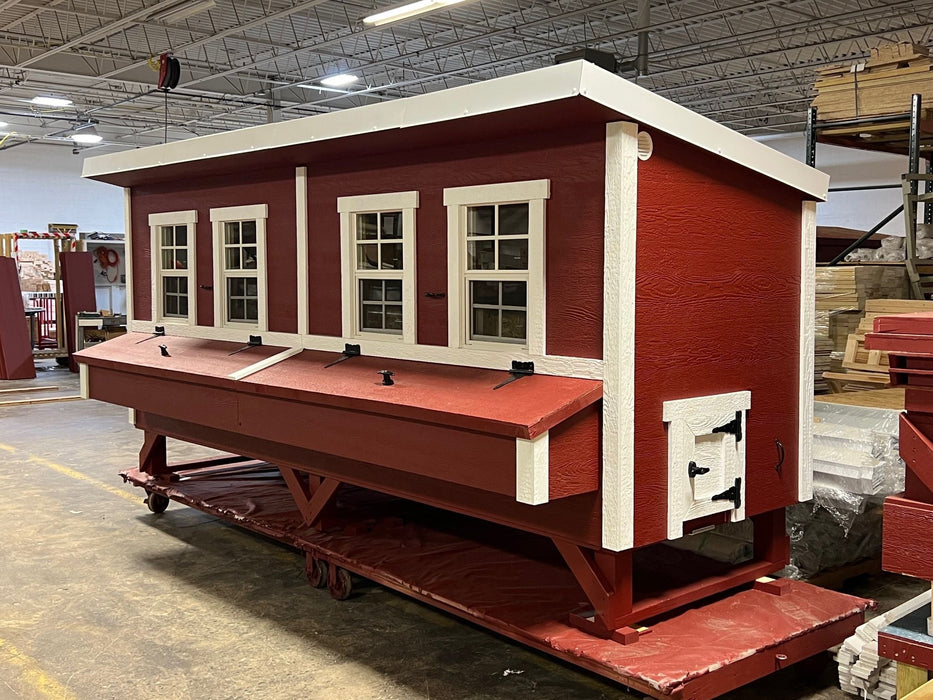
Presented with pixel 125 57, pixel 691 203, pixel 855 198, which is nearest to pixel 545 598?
pixel 691 203

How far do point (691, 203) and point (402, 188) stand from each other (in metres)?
1.85

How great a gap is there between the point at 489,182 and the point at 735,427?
1.96 metres

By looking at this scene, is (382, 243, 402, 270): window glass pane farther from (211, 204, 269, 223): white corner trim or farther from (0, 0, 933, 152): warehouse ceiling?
(0, 0, 933, 152): warehouse ceiling

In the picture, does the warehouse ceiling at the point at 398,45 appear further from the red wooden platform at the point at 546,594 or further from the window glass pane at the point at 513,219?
the window glass pane at the point at 513,219

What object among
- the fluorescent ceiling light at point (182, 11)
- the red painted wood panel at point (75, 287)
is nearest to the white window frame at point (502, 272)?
the fluorescent ceiling light at point (182, 11)

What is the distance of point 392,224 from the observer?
6082 mm

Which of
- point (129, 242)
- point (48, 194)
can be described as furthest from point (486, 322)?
point (48, 194)

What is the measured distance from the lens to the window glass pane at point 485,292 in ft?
18.0

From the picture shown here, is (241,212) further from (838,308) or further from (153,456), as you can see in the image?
(838,308)

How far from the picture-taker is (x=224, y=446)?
7.75 meters

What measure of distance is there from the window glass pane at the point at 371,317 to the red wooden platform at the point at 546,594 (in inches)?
61.1

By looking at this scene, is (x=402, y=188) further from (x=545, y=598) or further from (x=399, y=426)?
(x=545, y=598)

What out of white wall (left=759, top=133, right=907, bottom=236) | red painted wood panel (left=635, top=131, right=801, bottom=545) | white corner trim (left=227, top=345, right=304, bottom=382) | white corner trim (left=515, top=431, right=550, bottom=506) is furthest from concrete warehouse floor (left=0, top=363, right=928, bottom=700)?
white wall (left=759, top=133, right=907, bottom=236)

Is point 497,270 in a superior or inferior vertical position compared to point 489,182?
inferior
